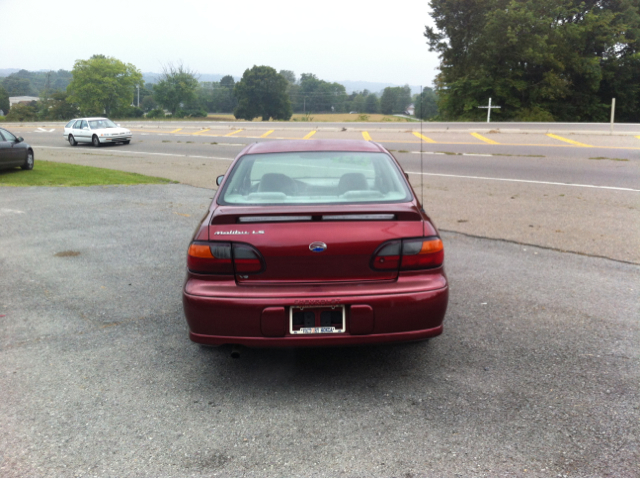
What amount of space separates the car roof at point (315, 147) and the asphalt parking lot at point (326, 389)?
1.48m

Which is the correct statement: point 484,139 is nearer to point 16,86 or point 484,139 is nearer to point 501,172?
point 501,172

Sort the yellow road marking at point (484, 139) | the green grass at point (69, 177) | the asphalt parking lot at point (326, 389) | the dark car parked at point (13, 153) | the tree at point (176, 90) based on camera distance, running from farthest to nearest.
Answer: the tree at point (176, 90)
the yellow road marking at point (484, 139)
the dark car parked at point (13, 153)
the green grass at point (69, 177)
the asphalt parking lot at point (326, 389)

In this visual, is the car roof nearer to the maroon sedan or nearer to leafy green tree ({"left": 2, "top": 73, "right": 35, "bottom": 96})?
the maroon sedan

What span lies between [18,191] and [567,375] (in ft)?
36.8

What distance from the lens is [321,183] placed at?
4.27 metres

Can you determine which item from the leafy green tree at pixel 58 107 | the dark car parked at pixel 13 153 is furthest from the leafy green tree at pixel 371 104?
the dark car parked at pixel 13 153

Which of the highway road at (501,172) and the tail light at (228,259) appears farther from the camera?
the highway road at (501,172)

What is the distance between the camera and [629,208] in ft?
30.1

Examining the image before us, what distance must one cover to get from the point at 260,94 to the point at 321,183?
Answer: 104 m

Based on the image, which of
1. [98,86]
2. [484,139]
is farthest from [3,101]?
[484,139]

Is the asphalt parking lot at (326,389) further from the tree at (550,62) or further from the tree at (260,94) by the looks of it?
the tree at (260,94)

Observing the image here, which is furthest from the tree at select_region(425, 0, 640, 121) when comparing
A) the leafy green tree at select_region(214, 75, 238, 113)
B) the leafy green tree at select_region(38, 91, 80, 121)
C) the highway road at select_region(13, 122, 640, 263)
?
the leafy green tree at select_region(38, 91, 80, 121)

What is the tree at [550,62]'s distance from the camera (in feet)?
141

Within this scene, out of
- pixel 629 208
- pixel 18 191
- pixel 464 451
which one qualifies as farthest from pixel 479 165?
pixel 464 451
